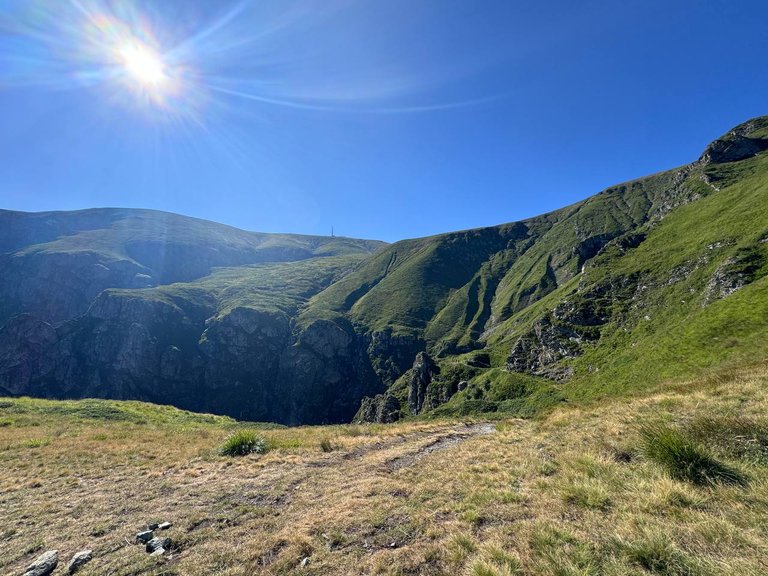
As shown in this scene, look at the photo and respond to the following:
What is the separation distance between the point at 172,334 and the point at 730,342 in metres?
214

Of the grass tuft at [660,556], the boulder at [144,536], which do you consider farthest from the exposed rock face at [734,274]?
the boulder at [144,536]

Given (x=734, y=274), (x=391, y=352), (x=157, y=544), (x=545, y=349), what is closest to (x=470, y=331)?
(x=391, y=352)

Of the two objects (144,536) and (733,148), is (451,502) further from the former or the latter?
(733,148)

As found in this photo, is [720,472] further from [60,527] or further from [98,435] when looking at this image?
[98,435]

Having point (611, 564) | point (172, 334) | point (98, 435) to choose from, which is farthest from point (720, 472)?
point (172, 334)

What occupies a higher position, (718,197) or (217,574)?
(718,197)

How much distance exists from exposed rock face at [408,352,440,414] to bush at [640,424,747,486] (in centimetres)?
8982

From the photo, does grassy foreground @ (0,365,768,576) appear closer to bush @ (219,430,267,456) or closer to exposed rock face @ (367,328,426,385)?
bush @ (219,430,267,456)

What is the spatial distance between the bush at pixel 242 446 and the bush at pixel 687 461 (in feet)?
56.2

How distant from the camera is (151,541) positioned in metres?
8.98

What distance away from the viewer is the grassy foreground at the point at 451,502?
600 centimetres

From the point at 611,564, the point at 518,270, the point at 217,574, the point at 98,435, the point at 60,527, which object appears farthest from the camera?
the point at 518,270

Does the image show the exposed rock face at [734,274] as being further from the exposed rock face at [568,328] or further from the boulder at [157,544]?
the boulder at [157,544]

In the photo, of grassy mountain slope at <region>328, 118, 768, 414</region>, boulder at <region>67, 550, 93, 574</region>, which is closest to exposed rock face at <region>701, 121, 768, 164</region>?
grassy mountain slope at <region>328, 118, 768, 414</region>
